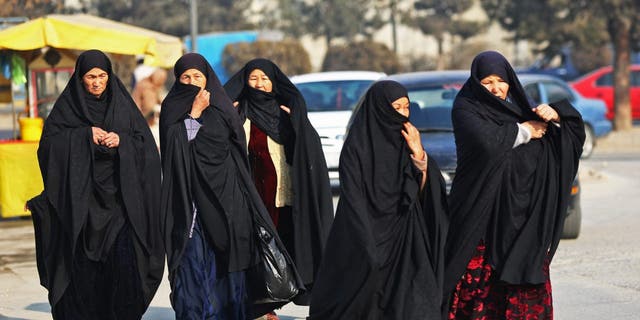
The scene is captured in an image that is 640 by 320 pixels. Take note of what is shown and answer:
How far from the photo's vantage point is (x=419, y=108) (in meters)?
11.1

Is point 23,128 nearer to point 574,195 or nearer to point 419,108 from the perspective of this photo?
point 419,108

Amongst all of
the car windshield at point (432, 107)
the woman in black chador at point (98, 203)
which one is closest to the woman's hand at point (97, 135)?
the woman in black chador at point (98, 203)

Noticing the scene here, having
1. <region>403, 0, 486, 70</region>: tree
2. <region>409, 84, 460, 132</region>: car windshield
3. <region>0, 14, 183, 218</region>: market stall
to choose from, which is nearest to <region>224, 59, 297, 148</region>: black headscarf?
<region>409, 84, 460, 132</region>: car windshield

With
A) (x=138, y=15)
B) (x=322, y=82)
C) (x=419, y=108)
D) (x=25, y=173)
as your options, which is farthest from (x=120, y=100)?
(x=138, y=15)

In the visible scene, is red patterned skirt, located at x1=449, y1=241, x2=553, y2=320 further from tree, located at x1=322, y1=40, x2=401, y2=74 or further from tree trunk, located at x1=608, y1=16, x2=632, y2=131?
tree, located at x1=322, y1=40, x2=401, y2=74

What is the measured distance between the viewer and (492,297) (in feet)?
19.9

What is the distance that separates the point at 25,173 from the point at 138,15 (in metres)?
36.8

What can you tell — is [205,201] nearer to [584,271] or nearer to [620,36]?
[584,271]

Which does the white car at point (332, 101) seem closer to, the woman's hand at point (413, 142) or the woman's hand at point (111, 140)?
the woman's hand at point (111, 140)

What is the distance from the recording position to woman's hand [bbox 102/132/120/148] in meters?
6.41

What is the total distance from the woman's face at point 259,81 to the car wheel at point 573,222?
386cm

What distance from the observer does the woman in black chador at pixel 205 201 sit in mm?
6383

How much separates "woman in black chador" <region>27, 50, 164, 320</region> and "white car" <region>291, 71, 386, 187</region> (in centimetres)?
686

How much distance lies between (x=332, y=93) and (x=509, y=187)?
9055 mm
